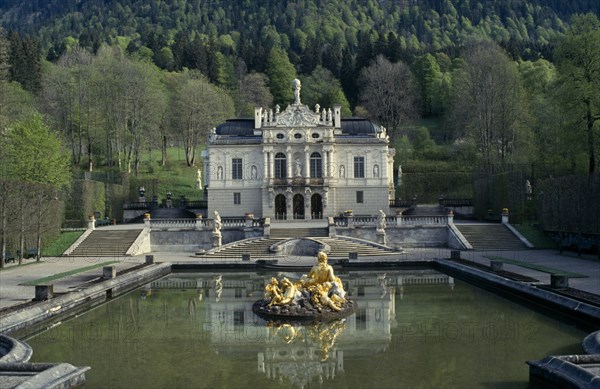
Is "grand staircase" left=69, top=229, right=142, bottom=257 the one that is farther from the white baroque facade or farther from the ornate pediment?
the ornate pediment

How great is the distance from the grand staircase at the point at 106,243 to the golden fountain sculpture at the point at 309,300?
2322 centimetres

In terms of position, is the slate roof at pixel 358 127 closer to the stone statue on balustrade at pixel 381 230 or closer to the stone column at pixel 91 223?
the stone statue on balustrade at pixel 381 230

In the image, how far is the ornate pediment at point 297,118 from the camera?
53.5m

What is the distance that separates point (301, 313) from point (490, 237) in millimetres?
27473

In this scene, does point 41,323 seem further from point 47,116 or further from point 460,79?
point 460,79

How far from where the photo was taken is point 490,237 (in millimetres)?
41875

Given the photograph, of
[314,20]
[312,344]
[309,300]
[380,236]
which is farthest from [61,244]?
[314,20]

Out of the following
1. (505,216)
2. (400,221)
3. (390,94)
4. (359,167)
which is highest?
(390,94)

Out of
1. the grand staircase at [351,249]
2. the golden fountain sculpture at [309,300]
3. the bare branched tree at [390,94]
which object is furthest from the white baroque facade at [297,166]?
the bare branched tree at [390,94]

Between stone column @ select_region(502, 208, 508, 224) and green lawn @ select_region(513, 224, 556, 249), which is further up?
stone column @ select_region(502, 208, 508, 224)

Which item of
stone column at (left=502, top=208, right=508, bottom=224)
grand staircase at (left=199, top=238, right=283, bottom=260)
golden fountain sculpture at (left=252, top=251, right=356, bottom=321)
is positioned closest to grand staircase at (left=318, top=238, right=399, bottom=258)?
grand staircase at (left=199, top=238, right=283, bottom=260)

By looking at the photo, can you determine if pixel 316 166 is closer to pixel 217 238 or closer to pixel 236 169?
pixel 236 169

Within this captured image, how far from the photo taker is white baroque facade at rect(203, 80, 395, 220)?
53125 mm

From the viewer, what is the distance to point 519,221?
46.3 metres
